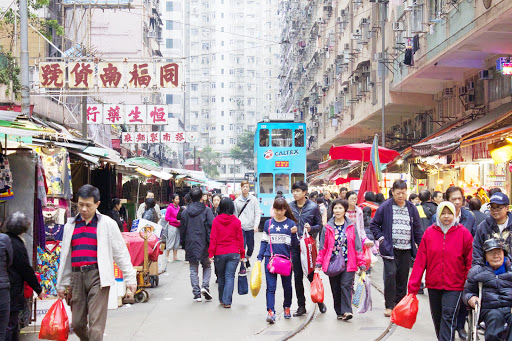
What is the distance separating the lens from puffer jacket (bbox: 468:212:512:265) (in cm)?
579

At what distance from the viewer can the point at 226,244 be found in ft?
32.5

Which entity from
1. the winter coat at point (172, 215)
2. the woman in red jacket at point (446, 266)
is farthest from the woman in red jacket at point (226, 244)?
the winter coat at point (172, 215)

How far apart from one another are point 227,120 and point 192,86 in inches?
315

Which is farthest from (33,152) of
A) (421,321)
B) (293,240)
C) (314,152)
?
(314,152)

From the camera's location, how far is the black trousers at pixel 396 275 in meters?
8.91

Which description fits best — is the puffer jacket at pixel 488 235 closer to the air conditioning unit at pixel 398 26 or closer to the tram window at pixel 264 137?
the air conditioning unit at pixel 398 26

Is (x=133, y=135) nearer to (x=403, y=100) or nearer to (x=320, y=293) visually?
(x=403, y=100)

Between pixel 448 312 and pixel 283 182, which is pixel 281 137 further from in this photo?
pixel 448 312

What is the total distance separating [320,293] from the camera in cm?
849

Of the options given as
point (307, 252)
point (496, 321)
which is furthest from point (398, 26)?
point (496, 321)

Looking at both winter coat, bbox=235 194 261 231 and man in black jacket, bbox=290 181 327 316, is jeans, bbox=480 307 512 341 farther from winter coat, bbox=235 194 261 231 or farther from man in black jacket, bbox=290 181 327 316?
winter coat, bbox=235 194 261 231

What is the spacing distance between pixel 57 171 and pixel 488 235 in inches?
271

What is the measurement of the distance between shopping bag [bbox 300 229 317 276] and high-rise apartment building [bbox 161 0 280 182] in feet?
316

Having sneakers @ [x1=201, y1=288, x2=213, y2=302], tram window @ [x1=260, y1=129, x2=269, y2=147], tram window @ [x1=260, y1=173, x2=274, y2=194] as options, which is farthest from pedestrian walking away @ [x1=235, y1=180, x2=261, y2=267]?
tram window @ [x1=260, y1=173, x2=274, y2=194]
